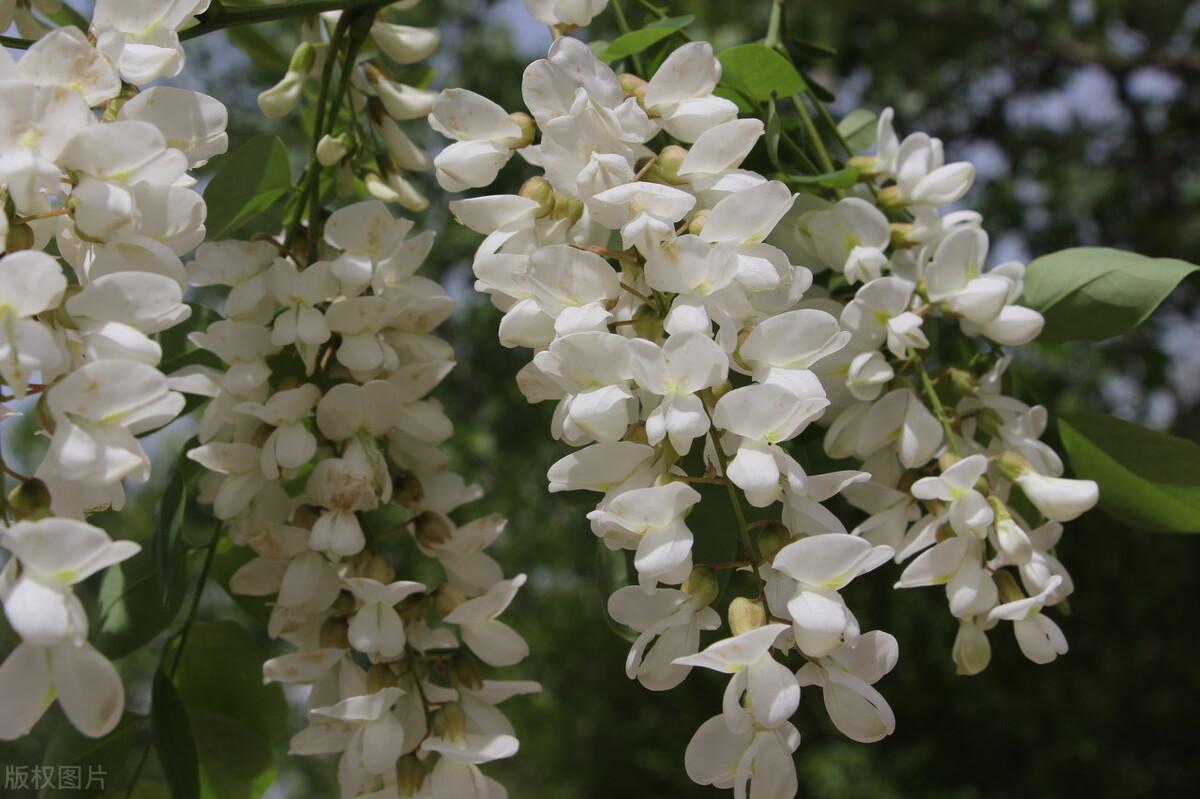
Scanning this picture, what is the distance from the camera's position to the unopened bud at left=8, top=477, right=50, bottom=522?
0.44 m

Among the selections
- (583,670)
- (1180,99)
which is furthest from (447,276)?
(1180,99)

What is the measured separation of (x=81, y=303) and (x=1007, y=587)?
0.43 m

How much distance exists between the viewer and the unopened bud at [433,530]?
0.66 m

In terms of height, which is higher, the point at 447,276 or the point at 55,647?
the point at 55,647

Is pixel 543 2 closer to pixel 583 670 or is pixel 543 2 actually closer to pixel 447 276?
pixel 447 276

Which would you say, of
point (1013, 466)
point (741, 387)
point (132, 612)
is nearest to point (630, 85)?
point (741, 387)

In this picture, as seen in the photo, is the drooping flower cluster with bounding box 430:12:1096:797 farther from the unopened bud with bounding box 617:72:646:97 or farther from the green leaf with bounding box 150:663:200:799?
the green leaf with bounding box 150:663:200:799

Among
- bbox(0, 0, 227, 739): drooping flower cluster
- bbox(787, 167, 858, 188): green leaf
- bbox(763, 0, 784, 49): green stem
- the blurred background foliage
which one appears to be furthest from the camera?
the blurred background foliage

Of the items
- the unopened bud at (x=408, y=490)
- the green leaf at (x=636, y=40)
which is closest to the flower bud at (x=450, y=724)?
the unopened bud at (x=408, y=490)

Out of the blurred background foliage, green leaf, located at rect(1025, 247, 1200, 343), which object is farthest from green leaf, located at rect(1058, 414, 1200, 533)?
the blurred background foliage

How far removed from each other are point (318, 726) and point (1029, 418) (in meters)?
0.39

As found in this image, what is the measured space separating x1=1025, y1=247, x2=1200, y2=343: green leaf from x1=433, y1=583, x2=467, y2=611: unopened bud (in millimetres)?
370

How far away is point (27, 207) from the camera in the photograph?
1.46ft

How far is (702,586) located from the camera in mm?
500
